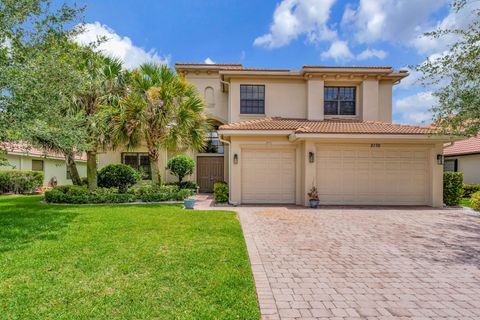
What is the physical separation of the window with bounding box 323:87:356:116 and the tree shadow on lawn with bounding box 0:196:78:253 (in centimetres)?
1386

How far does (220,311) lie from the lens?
3.46 m

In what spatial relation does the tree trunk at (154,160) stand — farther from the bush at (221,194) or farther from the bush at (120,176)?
the bush at (221,194)

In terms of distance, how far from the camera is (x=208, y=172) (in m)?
18.2

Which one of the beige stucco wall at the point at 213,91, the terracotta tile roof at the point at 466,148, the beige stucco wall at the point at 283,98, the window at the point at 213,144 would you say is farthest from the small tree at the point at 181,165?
the terracotta tile roof at the point at 466,148

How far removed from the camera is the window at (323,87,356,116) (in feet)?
52.5

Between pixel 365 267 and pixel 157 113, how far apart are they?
34.2 feet

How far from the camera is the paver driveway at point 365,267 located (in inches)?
145

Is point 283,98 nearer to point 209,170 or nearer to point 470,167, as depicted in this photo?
point 209,170

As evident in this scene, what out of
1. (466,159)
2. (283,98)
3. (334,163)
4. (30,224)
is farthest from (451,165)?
(30,224)

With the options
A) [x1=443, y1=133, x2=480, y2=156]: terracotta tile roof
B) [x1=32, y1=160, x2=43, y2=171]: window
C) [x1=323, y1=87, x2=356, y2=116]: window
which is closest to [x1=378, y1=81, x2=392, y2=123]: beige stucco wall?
[x1=323, y1=87, x2=356, y2=116]: window

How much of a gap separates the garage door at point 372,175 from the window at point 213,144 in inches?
308

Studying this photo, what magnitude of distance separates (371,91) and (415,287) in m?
13.7

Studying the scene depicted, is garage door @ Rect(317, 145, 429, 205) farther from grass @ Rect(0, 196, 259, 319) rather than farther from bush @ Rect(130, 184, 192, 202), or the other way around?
bush @ Rect(130, 184, 192, 202)

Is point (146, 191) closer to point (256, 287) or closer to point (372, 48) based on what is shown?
point (256, 287)
